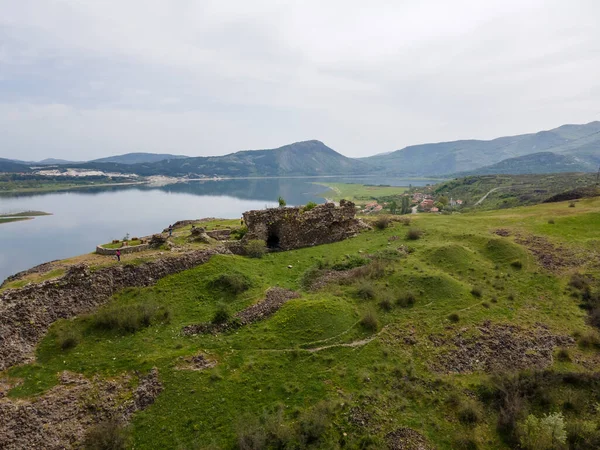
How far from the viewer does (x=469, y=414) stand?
555 inches

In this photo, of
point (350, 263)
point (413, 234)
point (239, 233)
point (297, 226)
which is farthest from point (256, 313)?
point (413, 234)

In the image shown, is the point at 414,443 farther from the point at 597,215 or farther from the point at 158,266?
the point at 597,215

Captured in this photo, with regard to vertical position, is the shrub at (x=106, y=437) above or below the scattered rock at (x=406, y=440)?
above

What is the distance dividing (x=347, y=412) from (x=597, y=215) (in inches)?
1388

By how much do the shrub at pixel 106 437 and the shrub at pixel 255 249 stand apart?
15924 millimetres

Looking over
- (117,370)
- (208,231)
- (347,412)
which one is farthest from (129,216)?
(347,412)

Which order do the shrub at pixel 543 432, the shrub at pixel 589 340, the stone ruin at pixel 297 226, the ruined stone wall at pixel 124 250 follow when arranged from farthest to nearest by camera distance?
the stone ruin at pixel 297 226, the ruined stone wall at pixel 124 250, the shrub at pixel 589 340, the shrub at pixel 543 432

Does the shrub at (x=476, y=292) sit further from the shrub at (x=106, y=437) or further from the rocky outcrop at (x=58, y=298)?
the shrub at (x=106, y=437)

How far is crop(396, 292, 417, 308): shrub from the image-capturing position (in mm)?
21394

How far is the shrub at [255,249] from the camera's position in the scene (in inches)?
1100

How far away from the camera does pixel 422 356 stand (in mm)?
17391

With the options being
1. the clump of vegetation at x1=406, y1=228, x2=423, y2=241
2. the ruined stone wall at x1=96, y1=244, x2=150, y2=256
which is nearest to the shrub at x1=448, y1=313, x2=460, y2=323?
the clump of vegetation at x1=406, y1=228, x2=423, y2=241

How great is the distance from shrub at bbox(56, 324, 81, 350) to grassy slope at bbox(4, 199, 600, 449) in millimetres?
347

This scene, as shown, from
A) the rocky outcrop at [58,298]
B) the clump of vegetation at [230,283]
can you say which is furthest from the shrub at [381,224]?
the rocky outcrop at [58,298]
